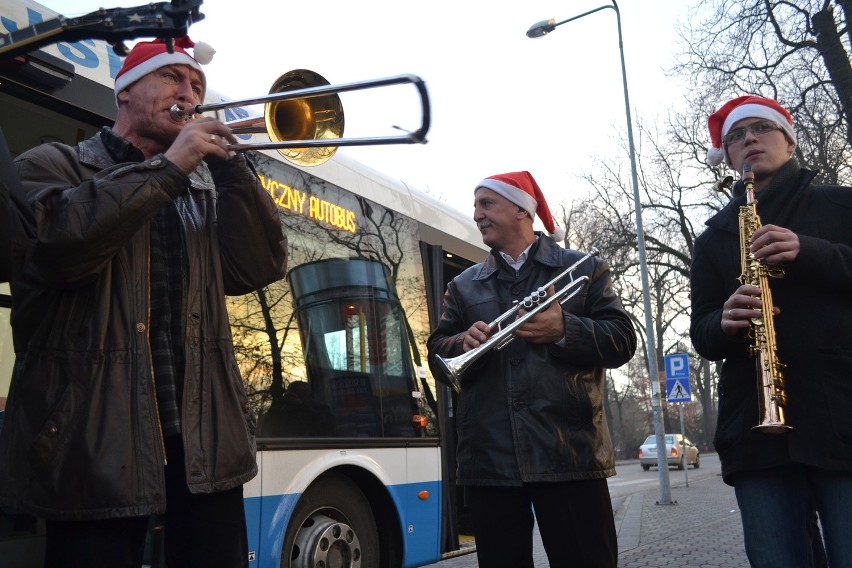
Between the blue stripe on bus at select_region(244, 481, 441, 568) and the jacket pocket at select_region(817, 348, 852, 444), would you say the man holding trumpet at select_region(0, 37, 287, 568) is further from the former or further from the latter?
the blue stripe on bus at select_region(244, 481, 441, 568)

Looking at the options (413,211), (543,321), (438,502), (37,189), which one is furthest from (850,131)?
(37,189)

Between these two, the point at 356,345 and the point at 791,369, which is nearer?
the point at 791,369

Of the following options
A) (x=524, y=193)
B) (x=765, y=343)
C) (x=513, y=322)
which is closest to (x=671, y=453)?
(x=524, y=193)

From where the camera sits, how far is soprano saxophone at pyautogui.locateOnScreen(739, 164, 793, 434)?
2.47 meters

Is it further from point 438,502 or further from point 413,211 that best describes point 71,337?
point 413,211

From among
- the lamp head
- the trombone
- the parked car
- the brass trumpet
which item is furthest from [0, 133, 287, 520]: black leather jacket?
the parked car

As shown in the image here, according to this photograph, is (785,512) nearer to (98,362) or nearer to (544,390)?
(544,390)

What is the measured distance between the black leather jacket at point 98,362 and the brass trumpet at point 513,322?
102cm

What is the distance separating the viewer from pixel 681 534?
1001 centimetres

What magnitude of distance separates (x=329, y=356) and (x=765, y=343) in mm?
3100

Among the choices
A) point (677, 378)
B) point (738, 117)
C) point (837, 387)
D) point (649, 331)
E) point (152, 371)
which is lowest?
point (837, 387)

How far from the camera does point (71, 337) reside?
206cm

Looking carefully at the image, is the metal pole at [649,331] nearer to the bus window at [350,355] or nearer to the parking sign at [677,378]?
the parking sign at [677,378]

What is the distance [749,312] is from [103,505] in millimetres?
1929
